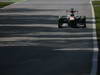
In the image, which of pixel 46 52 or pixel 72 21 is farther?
pixel 72 21

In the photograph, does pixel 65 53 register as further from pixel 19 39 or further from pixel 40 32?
pixel 40 32

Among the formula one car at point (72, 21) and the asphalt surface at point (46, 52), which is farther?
the formula one car at point (72, 21)

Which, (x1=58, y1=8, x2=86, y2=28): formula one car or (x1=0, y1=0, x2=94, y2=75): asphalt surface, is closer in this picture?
(x1=0, y1=0, x2=94, y2=75): asphalt surface

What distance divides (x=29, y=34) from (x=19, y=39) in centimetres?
247

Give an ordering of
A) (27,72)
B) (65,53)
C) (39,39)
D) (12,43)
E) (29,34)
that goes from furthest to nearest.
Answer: (29,34) < (39,39) < (12,43) < (65,53) < (27,72)

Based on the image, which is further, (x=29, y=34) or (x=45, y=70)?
(x=29, y=34)

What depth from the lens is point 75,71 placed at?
45.7ft

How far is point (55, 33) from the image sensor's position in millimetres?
25516

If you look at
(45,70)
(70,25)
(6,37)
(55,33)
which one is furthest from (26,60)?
(70,25)

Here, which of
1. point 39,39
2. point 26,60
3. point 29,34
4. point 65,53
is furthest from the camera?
point 29,34

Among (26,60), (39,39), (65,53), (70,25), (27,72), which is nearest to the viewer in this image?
(27,72)

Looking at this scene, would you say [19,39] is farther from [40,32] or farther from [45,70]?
[45,70]

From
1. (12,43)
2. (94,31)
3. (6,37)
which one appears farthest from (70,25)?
(12,43)

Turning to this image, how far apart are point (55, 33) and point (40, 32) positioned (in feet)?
3.55
